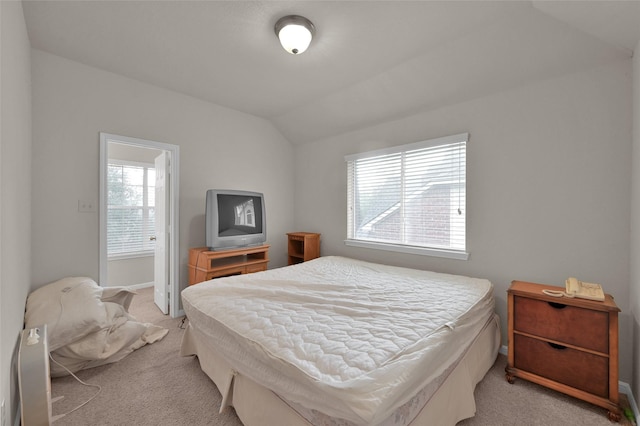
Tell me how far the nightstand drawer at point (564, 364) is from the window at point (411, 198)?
880 mm

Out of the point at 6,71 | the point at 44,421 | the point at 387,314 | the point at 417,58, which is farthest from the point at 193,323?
the point at 417,58

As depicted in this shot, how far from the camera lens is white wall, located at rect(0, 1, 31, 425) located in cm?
128

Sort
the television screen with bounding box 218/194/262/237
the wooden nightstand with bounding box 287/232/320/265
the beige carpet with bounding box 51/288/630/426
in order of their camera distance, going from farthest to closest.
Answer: the wooden nightstand with bounding box 287/232/320/265 < the television screen with bounding box 218/194/262/237 < the beige carpet with bounding box 51/288/630/426

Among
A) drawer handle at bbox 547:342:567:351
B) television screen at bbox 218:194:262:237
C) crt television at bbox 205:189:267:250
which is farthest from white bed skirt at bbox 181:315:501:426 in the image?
television screen at bbox 218:194:262:237

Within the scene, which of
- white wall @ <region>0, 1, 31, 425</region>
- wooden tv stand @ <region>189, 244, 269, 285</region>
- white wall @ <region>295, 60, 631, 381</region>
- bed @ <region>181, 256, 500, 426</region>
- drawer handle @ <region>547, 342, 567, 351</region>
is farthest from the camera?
wooden tv stand @ <region>189, 244, 269, 285</region>

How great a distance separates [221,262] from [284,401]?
7.66ft

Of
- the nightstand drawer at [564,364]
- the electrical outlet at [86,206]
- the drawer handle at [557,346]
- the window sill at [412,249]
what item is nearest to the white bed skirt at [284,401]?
the nightstand drawer at [564,364]

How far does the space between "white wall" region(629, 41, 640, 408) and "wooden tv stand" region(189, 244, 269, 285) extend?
3287mm

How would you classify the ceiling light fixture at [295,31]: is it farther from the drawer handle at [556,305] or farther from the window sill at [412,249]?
the drawer handle at [556,305]

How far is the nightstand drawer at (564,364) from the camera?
65.0 inches

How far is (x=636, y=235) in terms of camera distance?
174 cm

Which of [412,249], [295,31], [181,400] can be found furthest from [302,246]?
[295,31]

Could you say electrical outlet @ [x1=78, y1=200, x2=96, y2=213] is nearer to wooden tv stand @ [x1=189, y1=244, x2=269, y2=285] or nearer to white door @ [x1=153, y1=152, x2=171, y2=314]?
white door @ [x1=153, y1=152, x2=171, y2=314]

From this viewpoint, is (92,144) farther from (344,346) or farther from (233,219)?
(344,346)
